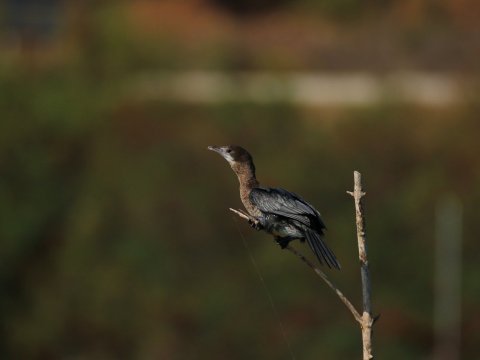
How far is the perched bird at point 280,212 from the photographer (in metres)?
6.02

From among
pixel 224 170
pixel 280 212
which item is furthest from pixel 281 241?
pixel 224 170

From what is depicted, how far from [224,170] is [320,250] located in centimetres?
2411

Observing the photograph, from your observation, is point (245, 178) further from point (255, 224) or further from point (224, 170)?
point (224, 170)

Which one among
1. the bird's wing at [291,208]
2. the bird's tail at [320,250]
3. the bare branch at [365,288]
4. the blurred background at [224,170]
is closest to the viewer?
the bare branch at [365,288]

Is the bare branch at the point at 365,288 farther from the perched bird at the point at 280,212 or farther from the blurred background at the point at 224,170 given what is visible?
the blurred background at the point at 224,170

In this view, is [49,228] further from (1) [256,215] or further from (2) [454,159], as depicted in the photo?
(1) [256,215]

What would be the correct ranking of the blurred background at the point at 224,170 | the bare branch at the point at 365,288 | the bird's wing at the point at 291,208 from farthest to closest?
the blurred background at the point at 224,170, the bird's wing at the point at 291,208, the bare branch at the point at 365,288

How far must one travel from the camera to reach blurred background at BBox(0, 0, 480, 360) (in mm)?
24266

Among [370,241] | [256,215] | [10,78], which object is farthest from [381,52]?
[256,215]

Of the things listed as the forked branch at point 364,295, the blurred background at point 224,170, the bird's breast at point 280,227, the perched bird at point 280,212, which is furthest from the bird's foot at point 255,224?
the blurred background at point 224,170

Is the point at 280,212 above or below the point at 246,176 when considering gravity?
below

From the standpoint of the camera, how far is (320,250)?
19.7 ft

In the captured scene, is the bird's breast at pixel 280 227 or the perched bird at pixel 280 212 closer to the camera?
the perched bird at pixel 280 212

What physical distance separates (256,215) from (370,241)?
67.4 feet
